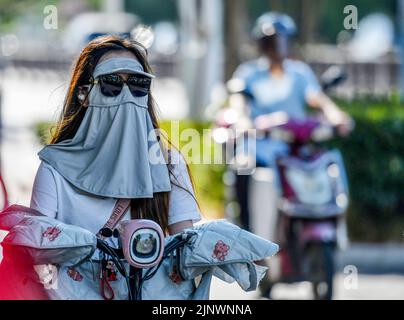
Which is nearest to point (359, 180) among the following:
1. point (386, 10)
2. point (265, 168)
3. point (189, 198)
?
Result: point (265, 168)

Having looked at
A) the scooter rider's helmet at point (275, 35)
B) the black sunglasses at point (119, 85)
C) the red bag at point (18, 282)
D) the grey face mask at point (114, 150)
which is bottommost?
the red bag at point (18, 282)

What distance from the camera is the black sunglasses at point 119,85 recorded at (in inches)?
158

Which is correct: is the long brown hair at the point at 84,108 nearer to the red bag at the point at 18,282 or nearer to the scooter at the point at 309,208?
the red bag at the point at 18,282

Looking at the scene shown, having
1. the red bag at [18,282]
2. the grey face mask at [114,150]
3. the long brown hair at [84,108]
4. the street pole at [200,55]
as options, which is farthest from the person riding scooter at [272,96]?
the street pole at [200,55]

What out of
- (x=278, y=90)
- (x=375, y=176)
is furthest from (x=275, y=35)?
(x=375, y=176)

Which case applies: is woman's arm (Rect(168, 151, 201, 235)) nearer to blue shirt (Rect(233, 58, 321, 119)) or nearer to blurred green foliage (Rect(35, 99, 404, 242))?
blue shirt (Rect(233, 58, 321, 119))

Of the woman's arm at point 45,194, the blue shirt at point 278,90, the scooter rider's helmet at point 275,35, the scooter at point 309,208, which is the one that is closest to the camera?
the woman's arm at point 45,194

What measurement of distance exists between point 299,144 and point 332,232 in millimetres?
616

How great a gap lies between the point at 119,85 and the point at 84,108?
14cm

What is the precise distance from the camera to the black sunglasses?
401 centimetres

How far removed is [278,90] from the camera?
29.3 feet

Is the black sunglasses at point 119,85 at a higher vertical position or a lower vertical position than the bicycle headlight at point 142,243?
higher
